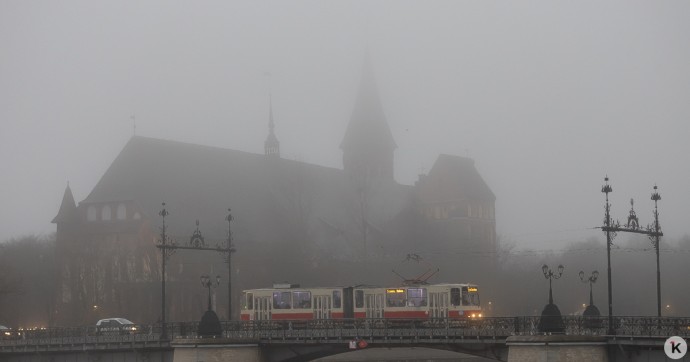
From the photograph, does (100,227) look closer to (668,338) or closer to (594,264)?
(594,264)

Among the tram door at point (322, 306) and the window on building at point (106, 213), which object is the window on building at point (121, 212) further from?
the tram door at point (322, 306)

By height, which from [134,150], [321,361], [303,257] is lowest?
[321,361]

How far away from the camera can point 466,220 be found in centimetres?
16988

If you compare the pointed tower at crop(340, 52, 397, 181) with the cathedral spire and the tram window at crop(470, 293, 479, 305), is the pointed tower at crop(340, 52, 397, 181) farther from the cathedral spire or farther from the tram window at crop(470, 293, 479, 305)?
the tram window at crop(470, 293, 479, 305)

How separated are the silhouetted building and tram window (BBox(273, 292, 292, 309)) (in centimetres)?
4628

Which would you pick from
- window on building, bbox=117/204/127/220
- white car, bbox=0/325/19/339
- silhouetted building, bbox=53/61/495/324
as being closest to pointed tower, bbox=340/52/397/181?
silhouetted building, bbox=53/61/495/324

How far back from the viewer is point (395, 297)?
68375mm

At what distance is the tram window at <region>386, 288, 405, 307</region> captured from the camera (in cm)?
6825

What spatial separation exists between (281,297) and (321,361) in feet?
111

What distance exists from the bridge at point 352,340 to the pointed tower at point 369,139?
108 meters

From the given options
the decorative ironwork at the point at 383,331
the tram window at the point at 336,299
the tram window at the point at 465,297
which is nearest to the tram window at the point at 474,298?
the tram window at the point at 465,297

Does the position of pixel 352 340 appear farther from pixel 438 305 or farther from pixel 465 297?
pixel 465 297

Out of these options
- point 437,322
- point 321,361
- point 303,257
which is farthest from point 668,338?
point 303,257

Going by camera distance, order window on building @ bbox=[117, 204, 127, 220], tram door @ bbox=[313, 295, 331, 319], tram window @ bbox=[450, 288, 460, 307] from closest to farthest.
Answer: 1. tram window @ bbox=[450, 288, 460, 307]
2. tram door @ bbox=[313, 295, 331, 319]
3. window on building @ bbox=[117, 204, 127, 220]
